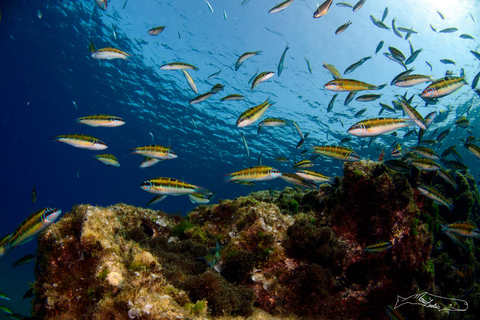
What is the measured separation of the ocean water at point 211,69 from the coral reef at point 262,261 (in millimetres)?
3109

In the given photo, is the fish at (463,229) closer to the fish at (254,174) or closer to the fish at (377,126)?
the fish at (377,126)

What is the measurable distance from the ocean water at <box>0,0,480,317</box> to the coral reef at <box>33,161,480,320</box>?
311cm

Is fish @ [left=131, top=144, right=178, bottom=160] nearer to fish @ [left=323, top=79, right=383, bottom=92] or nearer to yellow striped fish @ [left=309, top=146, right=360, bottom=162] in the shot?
yellow striped fish @ [left=309, top=146, right=360, bottom=162]

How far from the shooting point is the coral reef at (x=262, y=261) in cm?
254

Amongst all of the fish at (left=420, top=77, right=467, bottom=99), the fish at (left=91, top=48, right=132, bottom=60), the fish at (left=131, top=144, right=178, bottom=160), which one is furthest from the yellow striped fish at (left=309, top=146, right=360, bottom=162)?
the fish at (left=91, top=48, right=132, bottom=60)

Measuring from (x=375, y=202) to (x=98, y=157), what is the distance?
21.8ft

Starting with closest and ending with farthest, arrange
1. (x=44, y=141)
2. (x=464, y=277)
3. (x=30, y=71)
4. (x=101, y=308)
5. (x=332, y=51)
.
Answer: (x=101, y=308), (x=464, y=277), (x=332, y=51), (x=30, y=71), (x=44, y=141)

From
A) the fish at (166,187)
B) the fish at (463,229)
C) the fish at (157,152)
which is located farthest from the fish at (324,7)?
the fish at (463,229)

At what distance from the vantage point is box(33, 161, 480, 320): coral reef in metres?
2.54

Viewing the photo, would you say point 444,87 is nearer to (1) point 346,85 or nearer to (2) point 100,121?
(1) point 346,85

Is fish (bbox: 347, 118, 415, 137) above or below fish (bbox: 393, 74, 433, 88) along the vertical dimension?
below

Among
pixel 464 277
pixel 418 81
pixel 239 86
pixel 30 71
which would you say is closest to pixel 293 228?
pixel 418 81

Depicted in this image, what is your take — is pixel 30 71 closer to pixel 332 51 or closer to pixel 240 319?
pixel 332 51

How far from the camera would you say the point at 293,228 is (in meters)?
3.93
